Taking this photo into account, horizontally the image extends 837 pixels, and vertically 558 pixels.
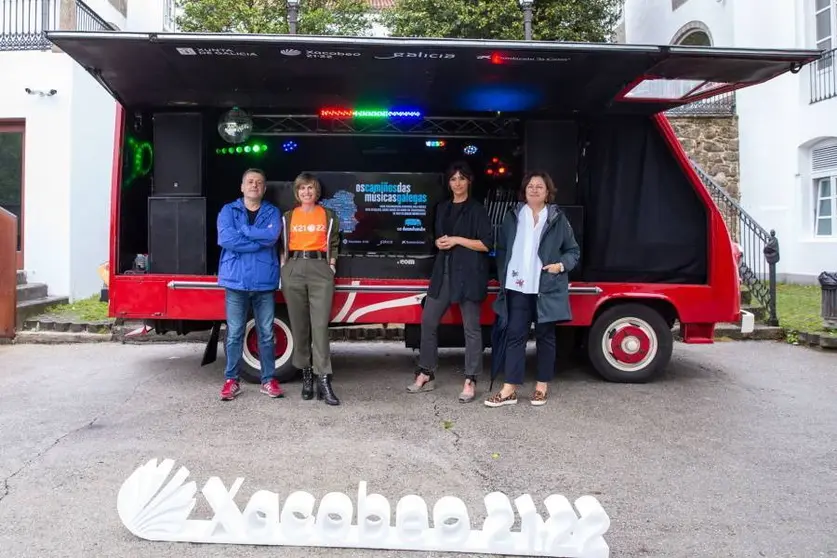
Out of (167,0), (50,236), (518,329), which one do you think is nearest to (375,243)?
(518,329)

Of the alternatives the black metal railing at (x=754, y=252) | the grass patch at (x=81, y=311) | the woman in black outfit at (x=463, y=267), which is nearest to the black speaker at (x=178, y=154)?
the woman in black outfit at (x=463, y=267)

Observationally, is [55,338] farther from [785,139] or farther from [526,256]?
[785,139]

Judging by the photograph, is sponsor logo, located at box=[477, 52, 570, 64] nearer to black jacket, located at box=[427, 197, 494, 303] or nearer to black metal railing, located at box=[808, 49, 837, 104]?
black jacket, located at box=[427, 197, 494, 303]

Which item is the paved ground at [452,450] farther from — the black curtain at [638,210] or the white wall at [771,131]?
the white wall at [771,131]

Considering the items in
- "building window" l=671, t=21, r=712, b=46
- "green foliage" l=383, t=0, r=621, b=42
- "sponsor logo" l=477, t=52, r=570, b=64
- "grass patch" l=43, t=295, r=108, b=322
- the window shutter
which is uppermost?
"building window" l=671, t=21, r=712, b=46

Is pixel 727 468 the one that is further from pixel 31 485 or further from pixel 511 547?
pixel 31 485

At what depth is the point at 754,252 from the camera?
11.6 m

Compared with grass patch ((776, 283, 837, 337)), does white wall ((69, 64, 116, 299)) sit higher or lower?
higher

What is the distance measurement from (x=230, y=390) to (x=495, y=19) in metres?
11.7

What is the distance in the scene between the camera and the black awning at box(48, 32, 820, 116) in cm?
498

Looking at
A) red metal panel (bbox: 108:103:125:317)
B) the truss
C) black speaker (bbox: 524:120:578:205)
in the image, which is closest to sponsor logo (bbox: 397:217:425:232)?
the truss

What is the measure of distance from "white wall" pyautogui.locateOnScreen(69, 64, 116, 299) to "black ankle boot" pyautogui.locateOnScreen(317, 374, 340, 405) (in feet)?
21.8

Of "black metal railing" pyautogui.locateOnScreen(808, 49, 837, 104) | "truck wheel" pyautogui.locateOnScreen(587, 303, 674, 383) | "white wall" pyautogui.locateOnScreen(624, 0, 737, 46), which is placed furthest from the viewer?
"white wall" pyautogui.locateOnScreen(624, 0, 737, 46)

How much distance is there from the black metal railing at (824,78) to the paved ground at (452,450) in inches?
320
